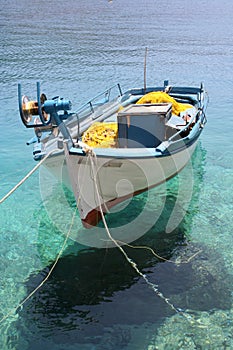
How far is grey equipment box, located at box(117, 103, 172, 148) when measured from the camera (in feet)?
31.2

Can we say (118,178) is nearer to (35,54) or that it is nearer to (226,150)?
(226,150)

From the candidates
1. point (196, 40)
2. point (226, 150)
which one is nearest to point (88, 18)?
point (196, 40)

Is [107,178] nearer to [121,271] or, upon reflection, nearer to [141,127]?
[141,127]

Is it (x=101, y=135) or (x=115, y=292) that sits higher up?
(x=101, y=135)

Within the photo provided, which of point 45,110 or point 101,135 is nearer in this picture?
point 45,110

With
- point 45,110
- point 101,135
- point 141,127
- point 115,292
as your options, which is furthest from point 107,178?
point 115,292

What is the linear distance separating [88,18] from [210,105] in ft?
128

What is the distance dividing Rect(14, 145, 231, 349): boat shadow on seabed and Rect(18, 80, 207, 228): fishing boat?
4.07 feet

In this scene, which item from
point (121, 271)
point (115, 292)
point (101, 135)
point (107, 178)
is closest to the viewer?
point (115, 292)

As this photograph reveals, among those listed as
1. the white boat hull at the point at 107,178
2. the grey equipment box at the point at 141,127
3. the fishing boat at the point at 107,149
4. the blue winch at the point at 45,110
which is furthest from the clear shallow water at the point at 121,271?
the blue winch at the point at 45,110

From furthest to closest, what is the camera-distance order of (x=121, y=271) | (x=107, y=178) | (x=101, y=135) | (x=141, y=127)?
(x=101, y=135), (x=141, y=127), (x=107, y=178), (x=121, y=271)

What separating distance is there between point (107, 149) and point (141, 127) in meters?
1.40

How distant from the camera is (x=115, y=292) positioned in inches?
301

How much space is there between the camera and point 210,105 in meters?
20.2
